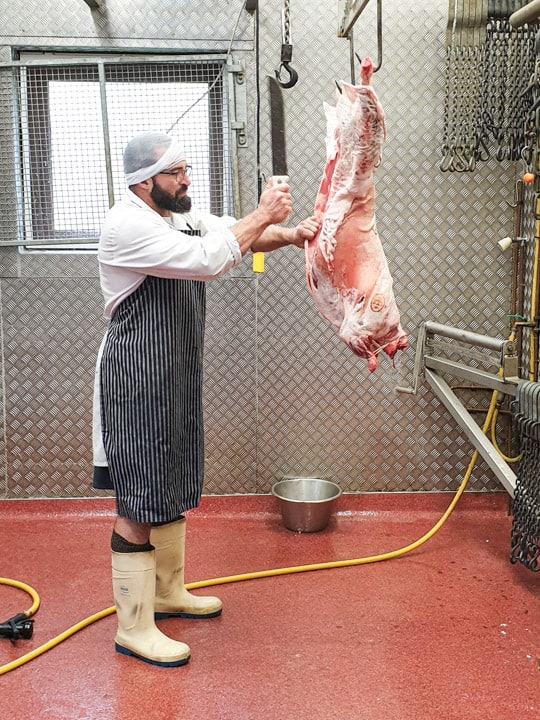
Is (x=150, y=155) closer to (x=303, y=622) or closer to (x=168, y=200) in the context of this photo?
(x=168, y=200)

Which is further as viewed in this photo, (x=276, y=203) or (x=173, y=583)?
(x=173, y=583)

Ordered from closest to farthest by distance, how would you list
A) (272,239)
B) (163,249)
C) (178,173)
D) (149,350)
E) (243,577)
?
(163,249), (149,350), (178,173), (272,239), (243,577)

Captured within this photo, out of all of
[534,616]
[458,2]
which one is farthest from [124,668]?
[458,2]

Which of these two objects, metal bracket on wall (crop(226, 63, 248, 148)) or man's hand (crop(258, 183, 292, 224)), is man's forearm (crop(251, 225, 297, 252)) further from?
metal bracket on wall (crop(226, 63, 248, 148))

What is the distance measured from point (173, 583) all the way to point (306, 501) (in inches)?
44.7

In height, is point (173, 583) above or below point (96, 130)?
below

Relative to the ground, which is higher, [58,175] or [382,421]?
[58,175]

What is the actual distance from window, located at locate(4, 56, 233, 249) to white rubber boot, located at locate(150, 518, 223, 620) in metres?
1.80

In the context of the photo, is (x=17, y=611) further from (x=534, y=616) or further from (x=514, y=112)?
(x=514, y=112)

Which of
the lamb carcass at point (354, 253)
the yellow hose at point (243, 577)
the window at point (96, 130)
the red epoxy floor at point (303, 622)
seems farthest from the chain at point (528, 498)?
the window at point (96, 130)

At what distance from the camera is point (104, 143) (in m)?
3.97

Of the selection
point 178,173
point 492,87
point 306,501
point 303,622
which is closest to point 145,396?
point 178,173

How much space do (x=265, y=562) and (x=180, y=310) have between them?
157 centimetres

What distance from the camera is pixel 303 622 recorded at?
9.78 ft
